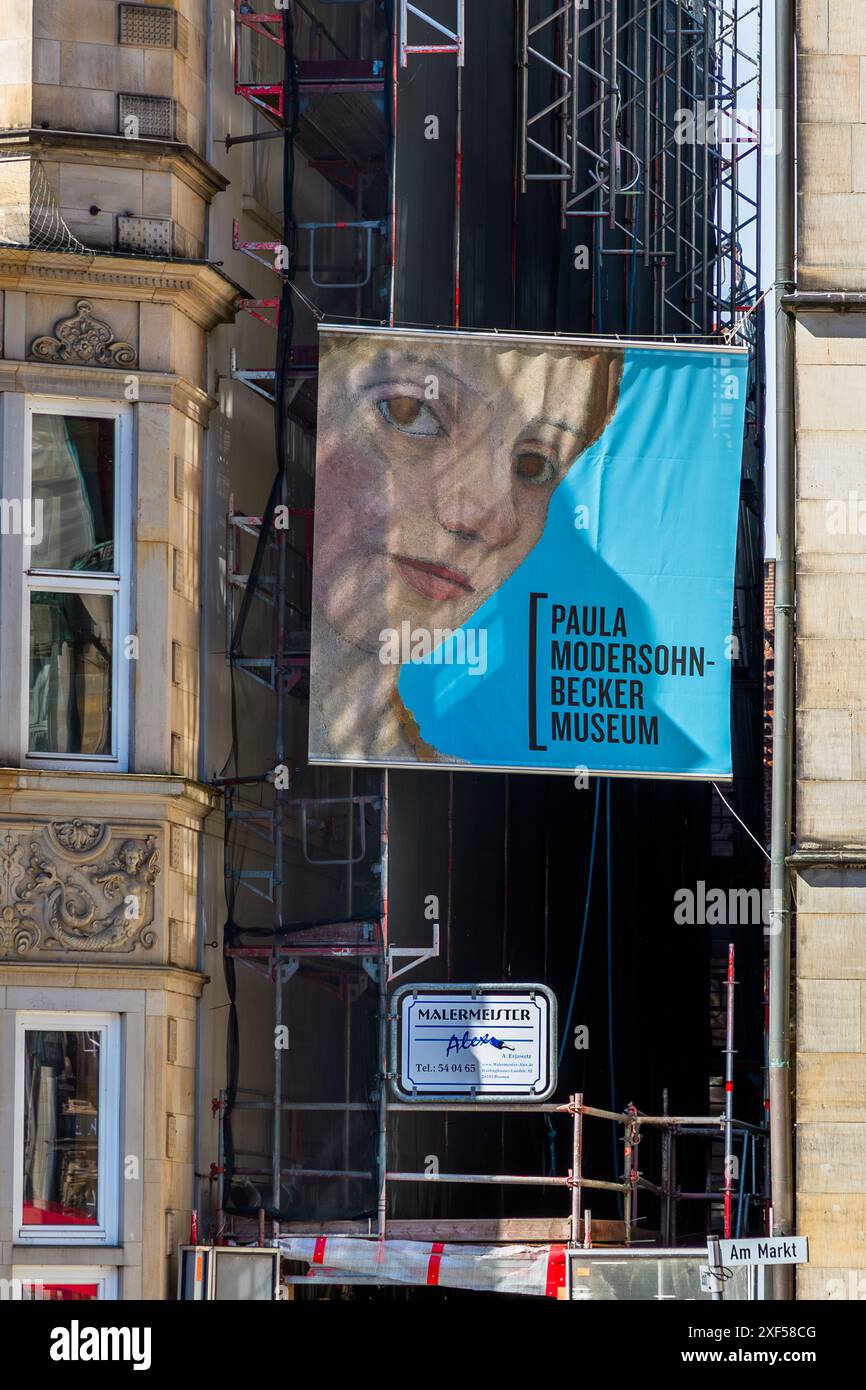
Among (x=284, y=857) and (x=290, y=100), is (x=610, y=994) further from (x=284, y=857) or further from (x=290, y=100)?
(x=290, y=100)

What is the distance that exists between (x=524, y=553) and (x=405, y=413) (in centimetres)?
157

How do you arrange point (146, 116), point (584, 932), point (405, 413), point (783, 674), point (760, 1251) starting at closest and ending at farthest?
point (760, 1251) → point (783, 674) → point (146, 116) → point (405, 413) → point (584, 932)

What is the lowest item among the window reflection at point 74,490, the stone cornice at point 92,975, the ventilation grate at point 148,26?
the stone cornice at point 92,975

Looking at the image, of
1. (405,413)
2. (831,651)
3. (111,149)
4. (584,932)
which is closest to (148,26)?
(111,149)

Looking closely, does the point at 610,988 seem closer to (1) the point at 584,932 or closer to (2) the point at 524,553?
(1) the point at 584,932

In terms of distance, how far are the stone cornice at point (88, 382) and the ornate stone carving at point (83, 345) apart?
9 cm

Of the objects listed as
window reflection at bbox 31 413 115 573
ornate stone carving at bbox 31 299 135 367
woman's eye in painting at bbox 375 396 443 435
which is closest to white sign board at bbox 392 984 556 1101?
window reflection at bbox 31 413 115 573

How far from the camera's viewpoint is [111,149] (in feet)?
71.5

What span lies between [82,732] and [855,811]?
626 centimetres

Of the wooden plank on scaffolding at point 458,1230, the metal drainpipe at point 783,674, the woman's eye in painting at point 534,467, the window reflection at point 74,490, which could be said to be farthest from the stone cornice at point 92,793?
the metal drainpipe at point 783,674

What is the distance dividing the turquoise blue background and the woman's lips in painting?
0.28 metres

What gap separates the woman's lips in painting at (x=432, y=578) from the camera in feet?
73.9

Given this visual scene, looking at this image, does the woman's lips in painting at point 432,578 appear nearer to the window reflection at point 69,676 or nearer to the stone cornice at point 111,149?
the window reflection at point 69,676
